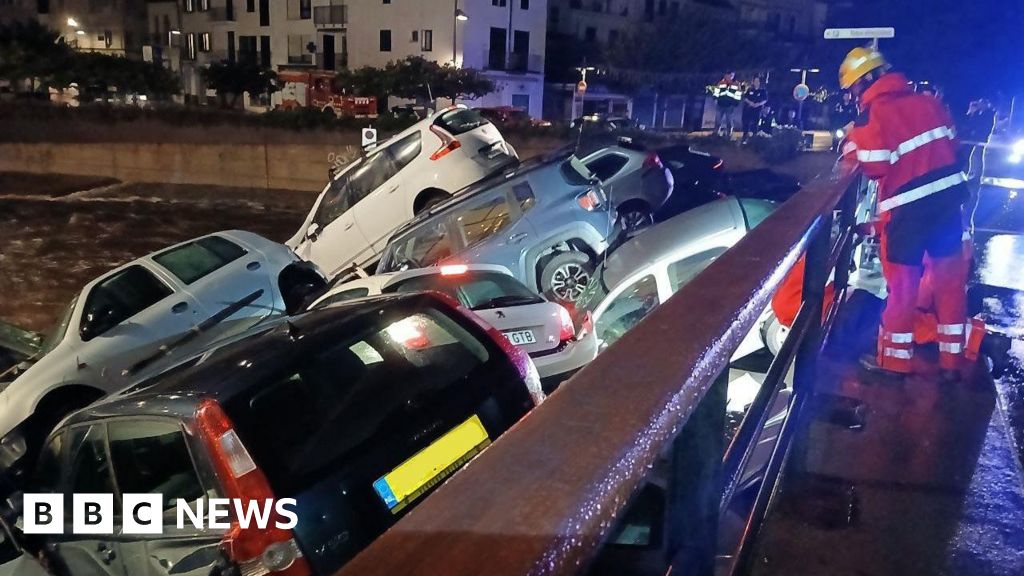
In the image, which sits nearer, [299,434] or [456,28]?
[299,434]

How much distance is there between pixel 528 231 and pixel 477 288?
169 cm

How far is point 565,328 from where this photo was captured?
6.82 metres

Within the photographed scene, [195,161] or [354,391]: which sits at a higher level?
[354,391]

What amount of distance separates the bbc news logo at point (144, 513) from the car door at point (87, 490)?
0.03 metres

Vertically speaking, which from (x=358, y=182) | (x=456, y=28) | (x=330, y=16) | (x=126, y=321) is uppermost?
(x=330, y=16)

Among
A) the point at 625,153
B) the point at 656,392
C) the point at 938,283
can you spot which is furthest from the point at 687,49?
the point at 656,392

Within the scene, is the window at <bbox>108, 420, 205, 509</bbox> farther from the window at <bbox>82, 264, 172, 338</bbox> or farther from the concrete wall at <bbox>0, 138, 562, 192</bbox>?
the concrete wall at <bbox>0, 138, 562, 192</bbox>

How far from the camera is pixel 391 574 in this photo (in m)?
0.73

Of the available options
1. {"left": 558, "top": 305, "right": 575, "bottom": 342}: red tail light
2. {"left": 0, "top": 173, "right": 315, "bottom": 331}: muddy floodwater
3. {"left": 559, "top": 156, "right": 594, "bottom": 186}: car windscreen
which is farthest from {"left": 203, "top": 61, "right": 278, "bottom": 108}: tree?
{"left": 558, "top": 305, "right": 575, "bottom": 342}: red tail light

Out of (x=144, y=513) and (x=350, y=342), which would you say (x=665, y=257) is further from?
(x=144, y=513)

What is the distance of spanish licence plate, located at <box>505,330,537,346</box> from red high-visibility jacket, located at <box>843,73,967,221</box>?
3.16 metres

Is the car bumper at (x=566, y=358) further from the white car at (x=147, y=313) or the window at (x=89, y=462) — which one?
the window at (x=89, y=462)

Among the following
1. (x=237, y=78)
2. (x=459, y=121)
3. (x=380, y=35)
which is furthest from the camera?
(x=380, y=35)

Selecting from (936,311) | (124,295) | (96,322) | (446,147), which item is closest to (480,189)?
(446,147)
